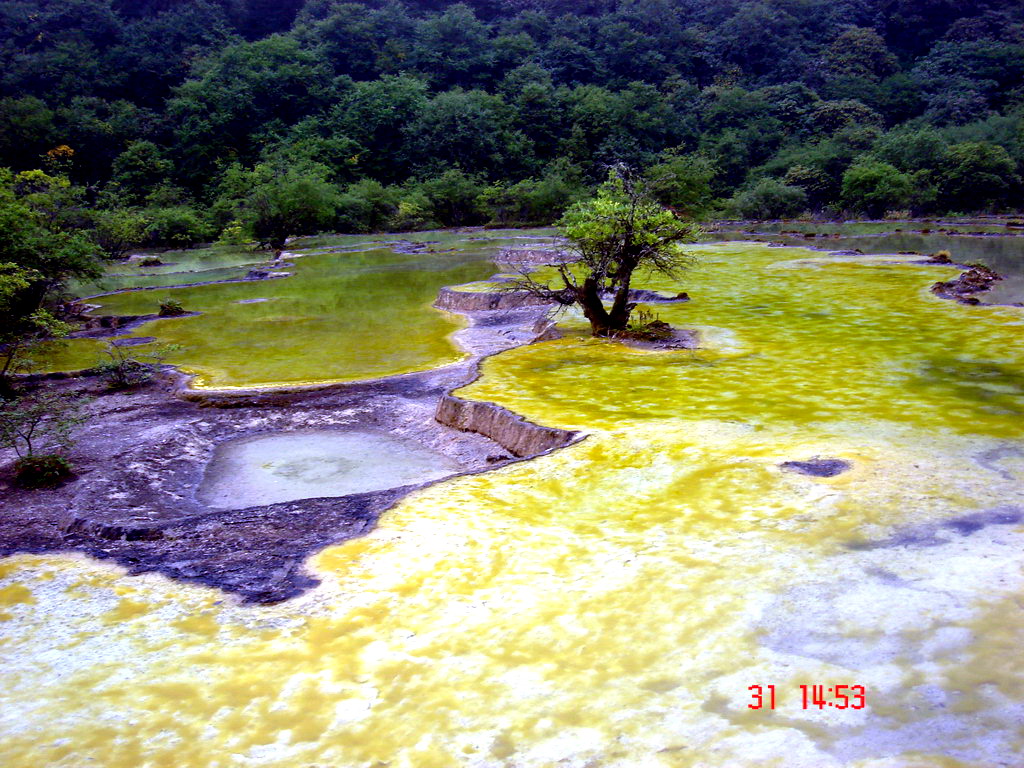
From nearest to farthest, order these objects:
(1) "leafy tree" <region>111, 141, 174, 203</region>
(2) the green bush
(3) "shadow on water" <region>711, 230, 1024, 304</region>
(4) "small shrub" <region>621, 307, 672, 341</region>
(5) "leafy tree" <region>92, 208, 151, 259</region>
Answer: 1. (4) "small shrub" <region>621, 307, 672, 341</region>
2. (3) "shadow on water" <region>711, 230, 1024, 304</region>
3. (5) "leafy tree" <region>92, 208, 151, 259</region>
4. (2) the green bush
5. (1) "leafy tree" <region>111, 141, 174, 203</region>

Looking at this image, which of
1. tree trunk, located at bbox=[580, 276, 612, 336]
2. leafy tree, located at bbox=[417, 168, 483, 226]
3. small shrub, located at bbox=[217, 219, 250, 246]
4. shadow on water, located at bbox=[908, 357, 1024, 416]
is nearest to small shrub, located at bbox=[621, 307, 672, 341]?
tree trunk, located at bbox=[580, 276, 612, 336]

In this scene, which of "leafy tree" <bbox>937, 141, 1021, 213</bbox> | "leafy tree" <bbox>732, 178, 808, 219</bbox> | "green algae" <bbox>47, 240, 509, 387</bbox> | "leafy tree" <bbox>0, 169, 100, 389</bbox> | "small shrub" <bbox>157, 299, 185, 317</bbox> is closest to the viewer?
"green algae" <bbox>47, 240, 509, 387</bbox>

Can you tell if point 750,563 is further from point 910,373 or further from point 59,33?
point 59,33

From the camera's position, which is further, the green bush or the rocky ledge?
the green bush

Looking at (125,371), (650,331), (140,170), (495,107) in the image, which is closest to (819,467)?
(650,331)

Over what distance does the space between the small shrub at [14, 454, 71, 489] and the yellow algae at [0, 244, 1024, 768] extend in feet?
9.30

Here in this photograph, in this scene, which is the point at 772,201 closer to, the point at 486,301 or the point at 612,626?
the point at 486,301

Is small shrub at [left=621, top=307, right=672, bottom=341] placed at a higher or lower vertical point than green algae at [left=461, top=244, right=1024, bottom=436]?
higher

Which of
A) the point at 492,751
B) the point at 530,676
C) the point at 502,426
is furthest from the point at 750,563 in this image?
the point at 502,426

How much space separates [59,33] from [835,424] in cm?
8153

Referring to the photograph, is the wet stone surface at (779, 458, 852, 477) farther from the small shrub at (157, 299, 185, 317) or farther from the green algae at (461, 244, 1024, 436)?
the small shrub at (157, 299, 185, 317)

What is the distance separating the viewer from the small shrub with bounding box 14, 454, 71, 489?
927cm
